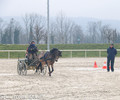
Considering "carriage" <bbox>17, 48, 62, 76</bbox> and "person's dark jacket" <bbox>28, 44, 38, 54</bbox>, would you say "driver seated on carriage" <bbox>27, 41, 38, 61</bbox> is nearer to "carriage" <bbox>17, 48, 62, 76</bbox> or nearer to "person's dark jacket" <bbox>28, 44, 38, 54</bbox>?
"person's dark jacket" <bbox>28, 44, 38, 54</bbox>

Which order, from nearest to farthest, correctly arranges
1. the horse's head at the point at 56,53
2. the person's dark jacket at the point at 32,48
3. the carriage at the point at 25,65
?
the horse's head at the point at 56,53
the carriage at the point at 25,65
the person's dark jacket at the point at 32,48

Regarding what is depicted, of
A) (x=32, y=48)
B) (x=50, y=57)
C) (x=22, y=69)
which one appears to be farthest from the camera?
(x=22, y=69)

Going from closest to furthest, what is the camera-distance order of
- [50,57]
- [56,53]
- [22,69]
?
1. [56,53]
2. [50,57]
3. [22,69]

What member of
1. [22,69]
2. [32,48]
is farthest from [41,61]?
[22,69]

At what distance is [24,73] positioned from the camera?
16328mm

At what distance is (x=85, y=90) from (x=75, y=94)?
1.03 metres


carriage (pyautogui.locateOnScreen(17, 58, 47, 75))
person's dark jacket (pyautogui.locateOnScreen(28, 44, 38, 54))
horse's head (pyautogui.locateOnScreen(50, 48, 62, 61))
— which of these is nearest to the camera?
horse's head (pyautogui.locateOnScreen(50, 48, 62, 61))

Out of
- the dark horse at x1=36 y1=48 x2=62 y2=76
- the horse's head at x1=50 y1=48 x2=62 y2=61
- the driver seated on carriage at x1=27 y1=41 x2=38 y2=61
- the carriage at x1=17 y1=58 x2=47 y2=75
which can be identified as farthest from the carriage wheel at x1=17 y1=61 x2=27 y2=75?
the horse's head at x1=50 y1=48 x2=62 y2=61

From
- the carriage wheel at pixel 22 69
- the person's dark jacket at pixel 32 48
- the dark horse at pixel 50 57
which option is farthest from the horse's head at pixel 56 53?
the carriage wheel at pixel 22 69

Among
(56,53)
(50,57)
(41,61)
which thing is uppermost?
(56,53)

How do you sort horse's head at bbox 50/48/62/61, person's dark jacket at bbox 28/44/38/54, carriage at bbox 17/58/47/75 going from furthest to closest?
1. person's dark jacket at bbox 28/44/38/54
2. carriage at bbox 17/58/47/75
3. horse's head at bbox 50/48/62/61

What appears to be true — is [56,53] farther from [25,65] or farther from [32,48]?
[25,65]

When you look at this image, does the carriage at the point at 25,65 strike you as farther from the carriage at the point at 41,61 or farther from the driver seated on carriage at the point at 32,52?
the driver seated on carriage at the point at 32,52

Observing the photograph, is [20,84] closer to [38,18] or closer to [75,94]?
[75,94]
